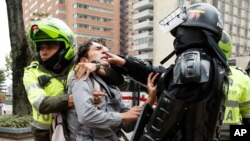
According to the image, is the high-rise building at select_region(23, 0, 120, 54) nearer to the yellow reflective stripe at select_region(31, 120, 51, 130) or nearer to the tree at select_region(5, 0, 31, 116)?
the tree at select_region(5, 0, 31, 116)

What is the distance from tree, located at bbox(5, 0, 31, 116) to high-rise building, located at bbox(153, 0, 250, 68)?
151 feet

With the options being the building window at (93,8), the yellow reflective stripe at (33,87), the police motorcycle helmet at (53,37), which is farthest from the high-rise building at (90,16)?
the yellow reflective stripe at (33,87)

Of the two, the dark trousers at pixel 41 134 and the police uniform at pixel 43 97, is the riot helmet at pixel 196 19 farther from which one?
the dark trousers at pixel 41 134

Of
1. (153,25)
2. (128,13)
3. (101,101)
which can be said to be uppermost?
(128,13)

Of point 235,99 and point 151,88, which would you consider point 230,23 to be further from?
point 151,88

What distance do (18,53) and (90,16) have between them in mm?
71278

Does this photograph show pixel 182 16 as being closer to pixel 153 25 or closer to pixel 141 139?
pixel 141 139

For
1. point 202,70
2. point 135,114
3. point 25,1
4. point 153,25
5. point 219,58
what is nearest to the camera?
point 202,70

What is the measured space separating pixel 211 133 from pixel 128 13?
92.2 m

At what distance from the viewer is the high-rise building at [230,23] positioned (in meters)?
54.1

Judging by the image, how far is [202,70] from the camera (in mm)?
1580

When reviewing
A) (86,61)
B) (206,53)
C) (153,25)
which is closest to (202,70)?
(206,53)

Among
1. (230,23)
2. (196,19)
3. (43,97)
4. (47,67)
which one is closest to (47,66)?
(47,67)

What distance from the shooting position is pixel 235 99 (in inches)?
108
